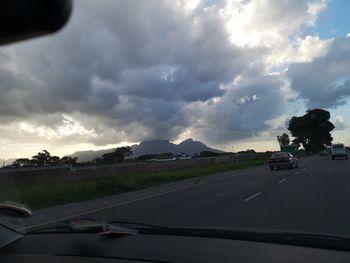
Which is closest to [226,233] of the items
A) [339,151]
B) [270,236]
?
[270,236]

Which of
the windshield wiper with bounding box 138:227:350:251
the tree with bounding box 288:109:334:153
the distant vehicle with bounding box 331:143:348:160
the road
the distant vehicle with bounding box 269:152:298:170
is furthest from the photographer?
the tree with bounding box 288:109:334:153

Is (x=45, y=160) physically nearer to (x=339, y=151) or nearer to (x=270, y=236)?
(x=339, y=151)

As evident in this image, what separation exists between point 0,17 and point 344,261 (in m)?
2.52

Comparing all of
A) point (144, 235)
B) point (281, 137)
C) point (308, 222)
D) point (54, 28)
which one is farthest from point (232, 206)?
point (281, 137)

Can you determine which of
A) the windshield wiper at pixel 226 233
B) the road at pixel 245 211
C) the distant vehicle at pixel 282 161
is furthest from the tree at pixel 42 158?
the windshield wiper at pixel 226 233

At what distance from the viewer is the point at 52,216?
1653 cm

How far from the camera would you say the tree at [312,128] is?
483 ft

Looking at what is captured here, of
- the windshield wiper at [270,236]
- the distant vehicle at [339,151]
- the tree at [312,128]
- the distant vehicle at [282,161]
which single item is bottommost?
the windshield wiper at [270,236]

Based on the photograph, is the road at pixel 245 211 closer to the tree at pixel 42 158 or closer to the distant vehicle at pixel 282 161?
the distant vehicle at pixel 282 161

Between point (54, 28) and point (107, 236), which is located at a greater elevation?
point (54, 28)

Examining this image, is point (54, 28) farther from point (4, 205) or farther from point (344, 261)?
point (344, 261)

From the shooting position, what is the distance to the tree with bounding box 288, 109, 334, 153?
147125mm

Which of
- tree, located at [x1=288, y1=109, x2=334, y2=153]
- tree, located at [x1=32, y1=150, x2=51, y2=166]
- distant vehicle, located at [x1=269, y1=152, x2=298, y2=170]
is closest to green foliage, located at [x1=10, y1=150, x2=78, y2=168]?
tree, located at [x1=32, y1=150, x2=51, y2=166]

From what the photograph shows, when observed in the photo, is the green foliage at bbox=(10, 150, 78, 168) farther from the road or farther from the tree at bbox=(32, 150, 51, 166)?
the road
